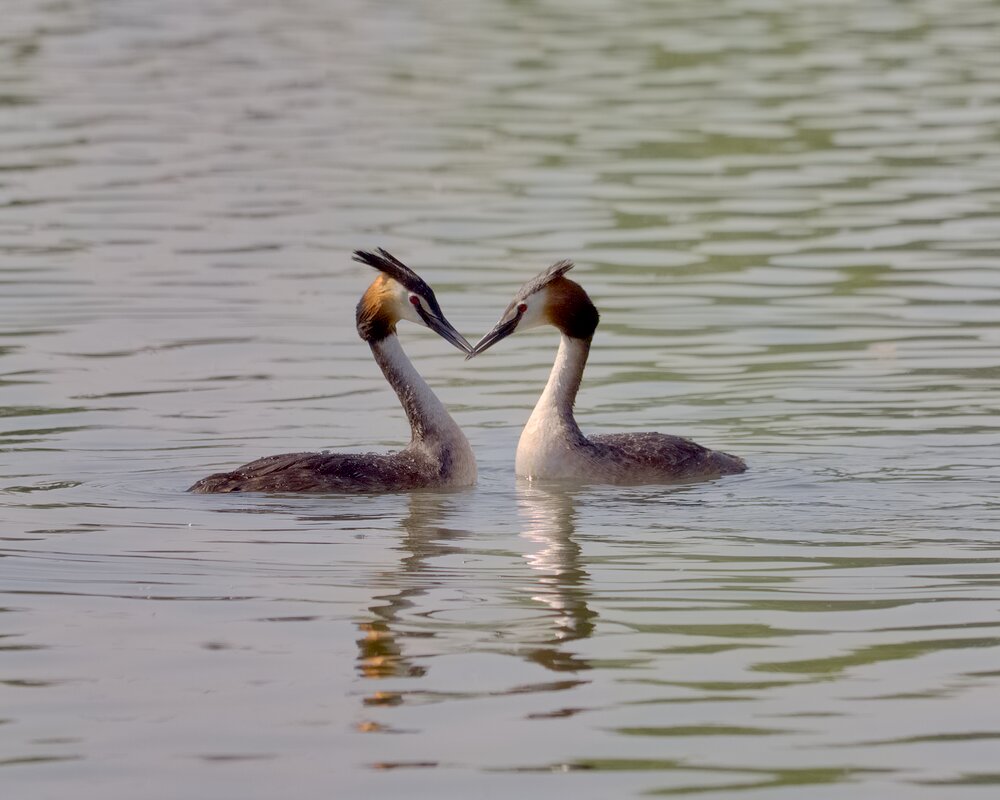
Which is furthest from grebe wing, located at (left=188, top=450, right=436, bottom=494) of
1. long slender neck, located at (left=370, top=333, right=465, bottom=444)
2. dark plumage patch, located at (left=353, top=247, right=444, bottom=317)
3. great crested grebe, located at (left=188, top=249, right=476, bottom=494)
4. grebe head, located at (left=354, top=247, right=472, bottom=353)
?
dark plumage patch, located at (left=353, top=247, right=444, bottom=317)

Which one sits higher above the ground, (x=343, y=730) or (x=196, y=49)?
(x=196, y=49)

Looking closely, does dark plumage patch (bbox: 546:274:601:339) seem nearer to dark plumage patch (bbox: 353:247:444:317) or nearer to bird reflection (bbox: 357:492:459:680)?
dark plumage patch (bbox: 353:247:444:317)

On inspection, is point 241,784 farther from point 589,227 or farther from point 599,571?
point 589,227

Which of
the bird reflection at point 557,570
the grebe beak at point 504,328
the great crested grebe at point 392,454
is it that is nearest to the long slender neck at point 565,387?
the grebe beak at point 504,328

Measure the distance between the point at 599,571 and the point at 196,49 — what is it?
2597 centimetres

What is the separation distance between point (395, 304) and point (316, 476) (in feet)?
4.34

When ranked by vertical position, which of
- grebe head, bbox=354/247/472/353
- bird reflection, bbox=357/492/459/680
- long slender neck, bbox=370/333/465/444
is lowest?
bird reflection, bbox=357/492/459/680

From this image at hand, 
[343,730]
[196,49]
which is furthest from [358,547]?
[196,49]

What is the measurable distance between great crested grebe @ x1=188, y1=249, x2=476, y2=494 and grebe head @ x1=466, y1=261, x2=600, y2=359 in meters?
0.50

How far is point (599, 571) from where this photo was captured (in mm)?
9469

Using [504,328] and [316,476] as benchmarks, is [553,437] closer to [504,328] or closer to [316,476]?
[504,328]

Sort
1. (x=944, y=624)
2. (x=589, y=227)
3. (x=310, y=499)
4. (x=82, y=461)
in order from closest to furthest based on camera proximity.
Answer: (x=944, y=624) < (x=310, y=499) < (x=82, y=461) < (x=589, y=227)

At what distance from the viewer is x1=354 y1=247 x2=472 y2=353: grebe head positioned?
11.9 meters

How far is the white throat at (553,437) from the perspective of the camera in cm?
1184
